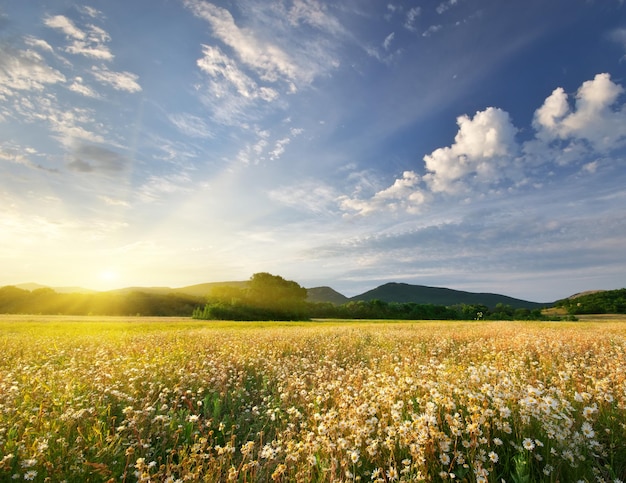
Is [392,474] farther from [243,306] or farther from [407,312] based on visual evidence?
[407,312]

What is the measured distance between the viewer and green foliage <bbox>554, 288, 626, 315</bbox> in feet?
290

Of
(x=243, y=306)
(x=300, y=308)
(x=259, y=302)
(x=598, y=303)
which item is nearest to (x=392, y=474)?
(x=243, y=306)

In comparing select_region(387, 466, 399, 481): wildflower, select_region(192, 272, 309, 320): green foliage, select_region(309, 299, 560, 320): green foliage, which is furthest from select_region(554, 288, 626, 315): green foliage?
select_region(387, 466, 399, 481): wildflower

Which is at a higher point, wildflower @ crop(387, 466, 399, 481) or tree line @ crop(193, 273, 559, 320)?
tree line @ crop(193, 273, 559, 320)

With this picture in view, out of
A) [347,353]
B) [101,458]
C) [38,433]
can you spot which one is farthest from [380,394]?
[347,353]

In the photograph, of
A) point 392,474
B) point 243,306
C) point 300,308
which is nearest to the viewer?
point 392,474

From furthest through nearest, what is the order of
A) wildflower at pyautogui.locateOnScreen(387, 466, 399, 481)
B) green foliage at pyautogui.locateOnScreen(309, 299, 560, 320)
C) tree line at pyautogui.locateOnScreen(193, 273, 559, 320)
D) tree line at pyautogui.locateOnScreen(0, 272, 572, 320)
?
1. green foliage at pyautogui.locateOnScreen(309, 299, 560, 320)
2. tree line at pyautogui.locateOnScreen(193, 273, 559, 320)
3. tree line at pyautogui.locateOnScreen(0, 272, 572, 320)
4. wildflower at pyautogui.locateOnScreen(387, 466, 399, 481)

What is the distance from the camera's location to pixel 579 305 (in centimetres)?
9569

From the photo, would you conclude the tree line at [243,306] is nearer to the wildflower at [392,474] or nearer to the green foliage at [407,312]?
the green foliage at [407,312]

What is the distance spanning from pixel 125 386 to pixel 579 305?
386 ft

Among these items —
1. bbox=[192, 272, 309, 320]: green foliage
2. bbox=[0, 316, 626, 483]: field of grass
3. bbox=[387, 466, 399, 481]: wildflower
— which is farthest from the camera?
bbox=[192, 272, 309, 320]: green foliage

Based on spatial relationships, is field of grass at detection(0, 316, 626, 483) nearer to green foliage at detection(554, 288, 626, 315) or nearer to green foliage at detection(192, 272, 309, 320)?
green foliage at detection(192, 272, 309, 320)

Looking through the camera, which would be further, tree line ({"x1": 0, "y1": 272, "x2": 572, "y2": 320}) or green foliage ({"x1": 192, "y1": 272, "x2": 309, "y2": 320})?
tree line ({"x1": 0, "y1": 272, "x2": 572, "y2": 320})

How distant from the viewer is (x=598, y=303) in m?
94.8
